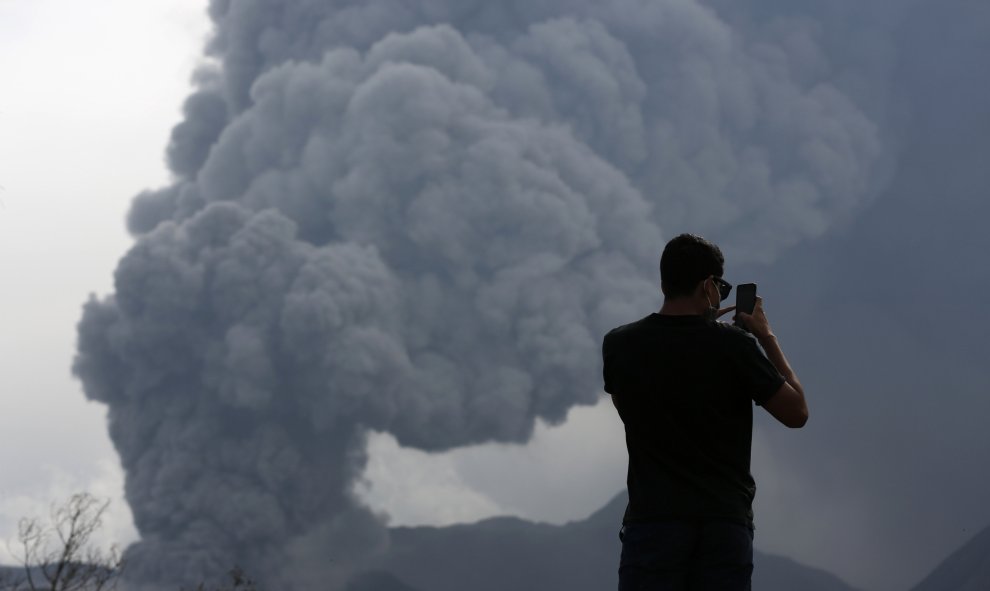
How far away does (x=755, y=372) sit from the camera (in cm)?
408

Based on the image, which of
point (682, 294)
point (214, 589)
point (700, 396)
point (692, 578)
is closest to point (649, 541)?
point (692, 578)

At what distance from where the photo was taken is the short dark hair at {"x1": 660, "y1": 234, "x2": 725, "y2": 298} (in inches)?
168

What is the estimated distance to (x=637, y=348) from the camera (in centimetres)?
431

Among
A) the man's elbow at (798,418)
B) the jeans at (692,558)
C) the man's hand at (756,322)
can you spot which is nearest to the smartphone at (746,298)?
the man's hand at (756,322)

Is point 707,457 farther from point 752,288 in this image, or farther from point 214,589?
point 214,589

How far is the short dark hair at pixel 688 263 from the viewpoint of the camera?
14.0ft

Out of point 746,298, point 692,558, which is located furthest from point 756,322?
point 692,558

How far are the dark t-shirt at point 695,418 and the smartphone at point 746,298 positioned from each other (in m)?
0.33

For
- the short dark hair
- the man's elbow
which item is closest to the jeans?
the man's elbow

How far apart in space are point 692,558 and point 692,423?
1.52 feet

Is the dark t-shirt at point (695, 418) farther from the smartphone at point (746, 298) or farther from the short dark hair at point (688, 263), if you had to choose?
the smartphone at point (746, 298)

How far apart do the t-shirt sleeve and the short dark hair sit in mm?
295

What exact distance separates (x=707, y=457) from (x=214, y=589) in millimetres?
96861

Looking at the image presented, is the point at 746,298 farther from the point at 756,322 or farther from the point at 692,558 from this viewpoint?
the point at 692,558
